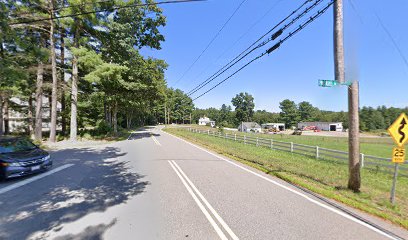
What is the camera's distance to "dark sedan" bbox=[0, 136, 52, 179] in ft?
25.8

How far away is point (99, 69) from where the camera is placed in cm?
2122

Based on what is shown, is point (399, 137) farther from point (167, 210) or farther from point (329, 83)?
point (167, 210)

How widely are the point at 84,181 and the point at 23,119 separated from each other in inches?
1204

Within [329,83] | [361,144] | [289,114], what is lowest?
[361,144]

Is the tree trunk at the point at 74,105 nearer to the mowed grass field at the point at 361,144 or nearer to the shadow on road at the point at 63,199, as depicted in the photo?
the shadow on road at the point at 63,199

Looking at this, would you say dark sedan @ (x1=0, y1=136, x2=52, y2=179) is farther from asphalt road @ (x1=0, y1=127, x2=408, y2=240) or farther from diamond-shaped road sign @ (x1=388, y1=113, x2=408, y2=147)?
diamond-shaped road sign @ (x1=388, y1=113, x2=408, y2=147)

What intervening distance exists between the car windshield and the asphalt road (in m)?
1.38

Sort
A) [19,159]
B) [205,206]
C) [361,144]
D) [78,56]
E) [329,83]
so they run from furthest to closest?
[361,144] → [78,56] → [19,159] → [329,83] → [205,206]

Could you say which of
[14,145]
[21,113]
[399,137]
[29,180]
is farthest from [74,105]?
[399,137]

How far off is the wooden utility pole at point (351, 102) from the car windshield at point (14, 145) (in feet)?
39.1

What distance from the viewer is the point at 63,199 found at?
20.8 ft

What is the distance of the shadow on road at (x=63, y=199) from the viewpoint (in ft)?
15.3

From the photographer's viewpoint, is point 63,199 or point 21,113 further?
point 21,113

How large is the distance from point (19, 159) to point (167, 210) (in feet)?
20.4
